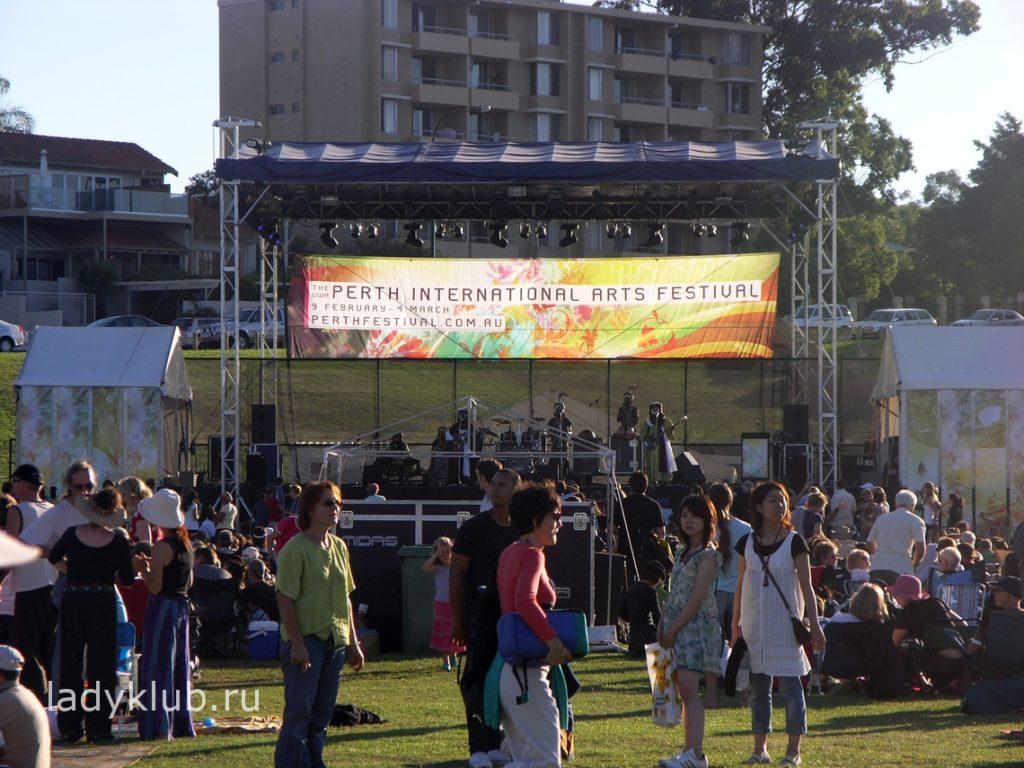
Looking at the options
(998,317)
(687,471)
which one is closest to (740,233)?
(687,471)

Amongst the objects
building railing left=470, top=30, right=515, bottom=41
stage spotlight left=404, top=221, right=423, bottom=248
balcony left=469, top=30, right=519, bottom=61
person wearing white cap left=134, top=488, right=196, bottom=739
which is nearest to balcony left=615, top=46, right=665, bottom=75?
balcony left=469, top=30, right=519, bottom=61

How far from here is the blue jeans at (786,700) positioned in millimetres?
6910

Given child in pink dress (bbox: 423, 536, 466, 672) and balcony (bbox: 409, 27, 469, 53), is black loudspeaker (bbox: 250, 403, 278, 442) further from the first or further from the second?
balcony (bbox: 409, 27, 469, 53)

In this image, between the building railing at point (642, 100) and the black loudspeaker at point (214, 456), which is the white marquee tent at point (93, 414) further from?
the building railing at point (642, 100)

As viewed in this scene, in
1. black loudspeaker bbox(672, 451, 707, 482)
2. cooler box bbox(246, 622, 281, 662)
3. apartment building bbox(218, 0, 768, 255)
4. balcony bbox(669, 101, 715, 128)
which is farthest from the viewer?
balcony bbox(669, 101, 715, 128)

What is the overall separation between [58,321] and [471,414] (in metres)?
29.4

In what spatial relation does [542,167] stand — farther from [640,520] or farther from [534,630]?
[534,630]

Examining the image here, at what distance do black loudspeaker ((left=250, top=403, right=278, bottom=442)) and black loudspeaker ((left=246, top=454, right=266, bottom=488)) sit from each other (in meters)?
0.56

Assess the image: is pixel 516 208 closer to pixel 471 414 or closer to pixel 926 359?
pixel 471 414

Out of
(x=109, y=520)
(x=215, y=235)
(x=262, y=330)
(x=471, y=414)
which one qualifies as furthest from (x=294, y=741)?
(x=215, y=235)

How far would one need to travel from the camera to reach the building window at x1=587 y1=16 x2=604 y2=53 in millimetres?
57700

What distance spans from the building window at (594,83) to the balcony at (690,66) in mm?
2944

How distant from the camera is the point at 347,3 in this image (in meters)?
54.5

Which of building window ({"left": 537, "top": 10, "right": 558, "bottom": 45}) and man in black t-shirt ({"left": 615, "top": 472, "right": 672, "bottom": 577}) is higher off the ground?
building window ({"left": 537, "top": 10, "right": 558, "bottom": 45})
